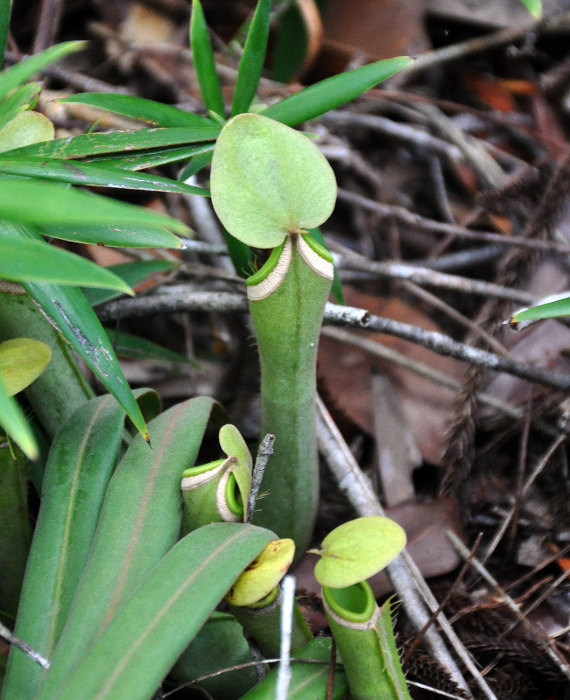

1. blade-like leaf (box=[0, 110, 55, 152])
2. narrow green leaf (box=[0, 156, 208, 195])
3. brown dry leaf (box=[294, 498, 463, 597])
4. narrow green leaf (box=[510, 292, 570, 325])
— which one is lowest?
brown dry leaf (box=[294, 498, 463, 597])

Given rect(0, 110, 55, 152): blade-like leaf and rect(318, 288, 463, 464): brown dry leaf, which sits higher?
rect(0, 110, 55, 152): blade-like leaf

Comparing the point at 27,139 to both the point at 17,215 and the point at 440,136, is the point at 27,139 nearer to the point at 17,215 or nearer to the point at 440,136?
the point at 17,215

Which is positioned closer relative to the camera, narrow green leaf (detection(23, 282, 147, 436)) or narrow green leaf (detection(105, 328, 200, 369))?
narrow green leaf (detection(23, 282, 147, 436))

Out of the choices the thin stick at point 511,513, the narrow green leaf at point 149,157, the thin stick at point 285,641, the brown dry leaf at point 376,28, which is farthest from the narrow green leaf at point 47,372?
the brown dry leaf at point 376,28

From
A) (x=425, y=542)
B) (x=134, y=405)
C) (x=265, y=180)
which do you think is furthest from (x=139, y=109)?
(x=425, y=542)

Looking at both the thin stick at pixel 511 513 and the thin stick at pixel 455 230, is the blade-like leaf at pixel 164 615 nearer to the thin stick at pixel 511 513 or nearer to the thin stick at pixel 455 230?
the thin stick at pixel 511 513

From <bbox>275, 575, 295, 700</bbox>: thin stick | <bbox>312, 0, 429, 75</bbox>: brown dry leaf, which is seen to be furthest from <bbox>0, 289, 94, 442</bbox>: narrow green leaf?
<bbox>312, 0, 429, 75</bbox>: brown dry leaf

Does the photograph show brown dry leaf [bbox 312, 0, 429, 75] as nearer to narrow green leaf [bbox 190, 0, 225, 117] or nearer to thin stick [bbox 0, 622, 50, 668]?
narrow green leaf [bbox 190, 0, 225, 117]
